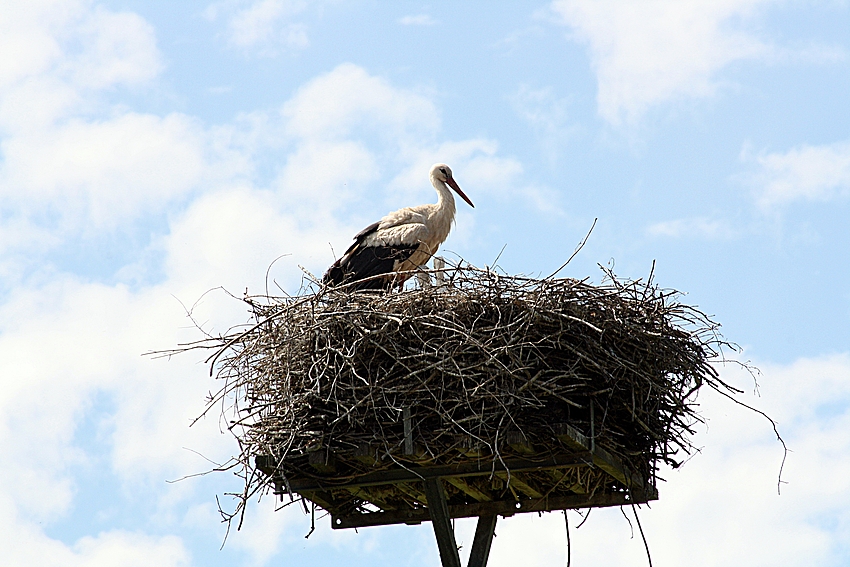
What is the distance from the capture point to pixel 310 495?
7086 millimetres

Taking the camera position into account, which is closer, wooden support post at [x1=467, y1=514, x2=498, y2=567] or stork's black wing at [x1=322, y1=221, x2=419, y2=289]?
wooden support post at [x1=467, y1=514, x2=498, y2=567]

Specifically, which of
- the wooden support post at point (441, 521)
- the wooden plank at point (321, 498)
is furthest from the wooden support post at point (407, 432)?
the wooden plank at point (321, 498)

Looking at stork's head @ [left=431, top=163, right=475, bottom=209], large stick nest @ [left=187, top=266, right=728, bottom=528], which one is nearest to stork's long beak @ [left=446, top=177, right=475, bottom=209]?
stork's head @ [left=431, top=163, right=475, bottom=209]

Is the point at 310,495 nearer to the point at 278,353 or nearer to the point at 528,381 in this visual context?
the point at 278,353

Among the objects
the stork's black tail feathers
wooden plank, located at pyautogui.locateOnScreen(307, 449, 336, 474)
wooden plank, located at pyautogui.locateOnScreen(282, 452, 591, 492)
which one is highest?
the stork's black tail feathers

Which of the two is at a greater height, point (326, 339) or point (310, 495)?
point (326, 339)

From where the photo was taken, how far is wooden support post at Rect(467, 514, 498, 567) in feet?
23.3

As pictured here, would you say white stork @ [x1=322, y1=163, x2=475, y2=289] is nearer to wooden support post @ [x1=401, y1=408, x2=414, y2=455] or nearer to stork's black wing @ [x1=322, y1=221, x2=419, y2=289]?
stork's black wing @ [x1=322, y1=221, x2=419, y2=289]

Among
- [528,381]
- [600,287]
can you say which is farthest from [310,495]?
[600,287]

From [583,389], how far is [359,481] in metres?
1.21

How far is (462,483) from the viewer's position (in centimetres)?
706

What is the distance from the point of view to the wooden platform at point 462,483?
666cm

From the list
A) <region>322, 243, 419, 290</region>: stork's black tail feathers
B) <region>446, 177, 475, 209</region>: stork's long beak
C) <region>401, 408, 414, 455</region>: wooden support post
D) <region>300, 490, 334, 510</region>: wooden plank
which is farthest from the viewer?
<region>446, 177, 475, 209</region>: stork's long beak

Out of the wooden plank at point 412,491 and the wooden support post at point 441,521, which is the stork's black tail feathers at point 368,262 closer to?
the wooden plank at point 412,491
